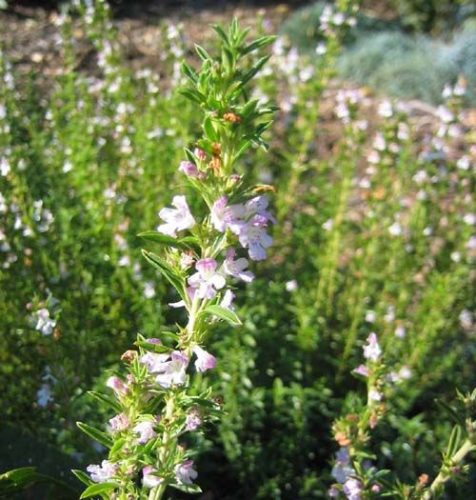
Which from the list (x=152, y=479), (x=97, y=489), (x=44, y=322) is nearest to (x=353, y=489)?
(x=152, y=479)

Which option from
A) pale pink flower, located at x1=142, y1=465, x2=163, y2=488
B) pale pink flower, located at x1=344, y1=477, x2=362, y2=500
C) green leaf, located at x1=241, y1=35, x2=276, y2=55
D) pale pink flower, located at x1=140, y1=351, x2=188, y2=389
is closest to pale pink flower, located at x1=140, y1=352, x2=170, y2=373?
pale pink flower, located at x1=140, y1=351, x2=188, y2=389

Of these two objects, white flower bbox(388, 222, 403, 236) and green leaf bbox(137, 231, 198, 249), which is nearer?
green leaf bbox(137, 231, 198, 249)

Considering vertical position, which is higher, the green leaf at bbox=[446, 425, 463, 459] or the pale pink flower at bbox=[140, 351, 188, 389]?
the pale pink flower at bbox=[140, 351, 188, 389]

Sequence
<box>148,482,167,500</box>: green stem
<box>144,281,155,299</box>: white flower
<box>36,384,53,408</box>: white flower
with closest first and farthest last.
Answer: <box>148,482,167,500</box>: green stem, <box>36,384,53,408</box>: white flower, <box>144,281,155,299</box>: white flower

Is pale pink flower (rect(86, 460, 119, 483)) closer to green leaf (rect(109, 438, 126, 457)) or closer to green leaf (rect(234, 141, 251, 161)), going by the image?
green leaf (rect(109, 438, 126, 457))

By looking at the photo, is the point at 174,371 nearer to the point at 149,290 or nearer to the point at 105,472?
the point at 105,472

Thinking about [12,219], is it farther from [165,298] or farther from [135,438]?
[135,438]

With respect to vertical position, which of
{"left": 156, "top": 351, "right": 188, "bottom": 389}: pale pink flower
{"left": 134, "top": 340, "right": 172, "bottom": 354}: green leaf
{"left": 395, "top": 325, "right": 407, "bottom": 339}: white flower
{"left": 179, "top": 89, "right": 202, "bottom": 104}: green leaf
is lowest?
{"left": 395, "top": 325, "right": 407, "bottom": 339}: white flower

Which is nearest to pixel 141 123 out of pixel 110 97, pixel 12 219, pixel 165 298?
pixel 110 97
